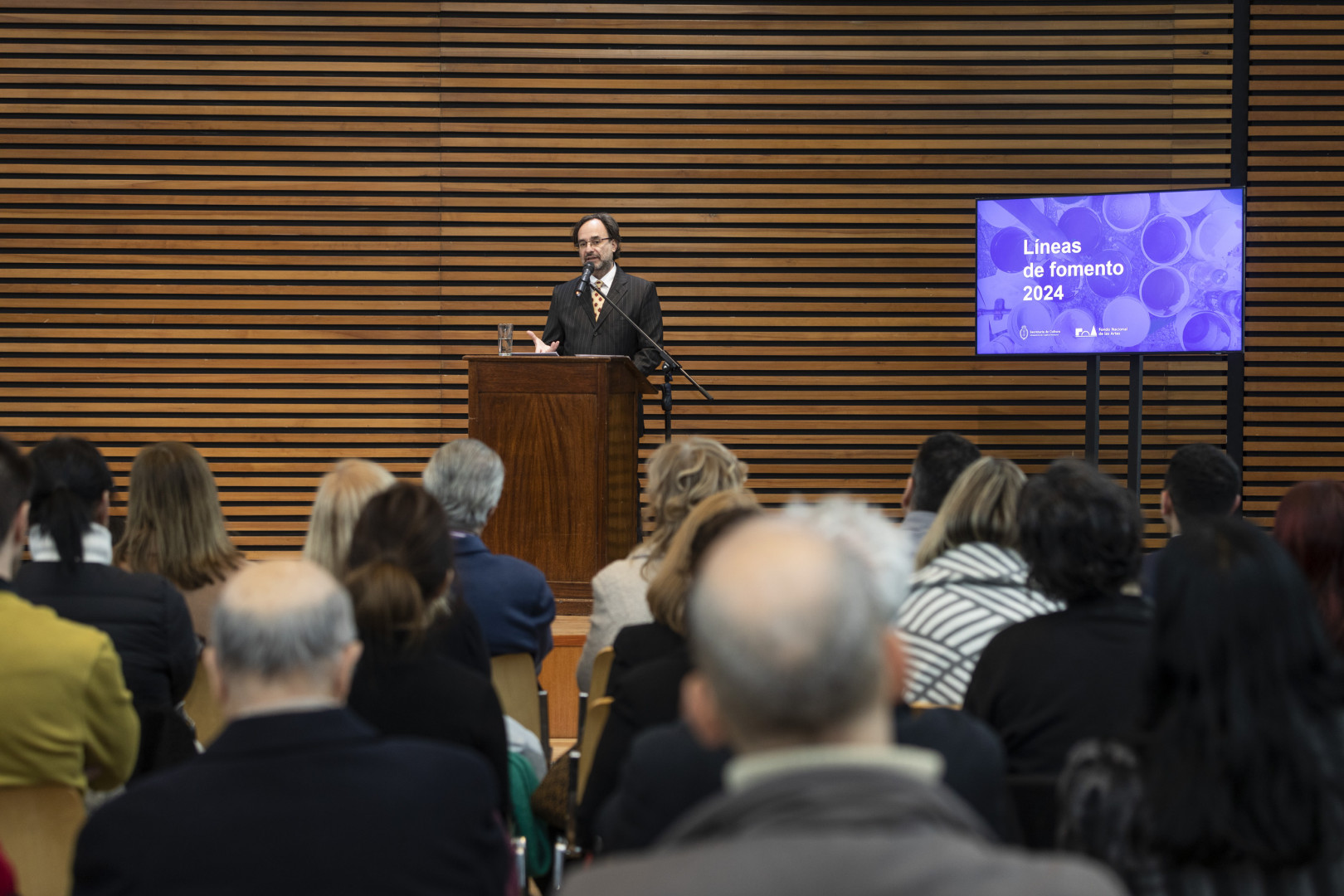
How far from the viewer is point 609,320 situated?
18.0ft

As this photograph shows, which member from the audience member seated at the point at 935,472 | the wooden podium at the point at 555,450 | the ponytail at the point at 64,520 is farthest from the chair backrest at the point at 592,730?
the wooden podium at the point at 555,450

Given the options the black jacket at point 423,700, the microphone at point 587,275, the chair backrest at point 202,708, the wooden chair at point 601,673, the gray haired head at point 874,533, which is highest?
the microphone at point 587,275

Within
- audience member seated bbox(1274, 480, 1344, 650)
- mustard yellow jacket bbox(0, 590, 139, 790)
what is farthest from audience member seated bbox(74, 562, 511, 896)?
audience member seated bbox(1274, 480, 1344, 650)

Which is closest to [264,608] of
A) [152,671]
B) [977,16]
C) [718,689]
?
[718,689]

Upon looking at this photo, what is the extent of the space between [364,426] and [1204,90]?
15.7ft

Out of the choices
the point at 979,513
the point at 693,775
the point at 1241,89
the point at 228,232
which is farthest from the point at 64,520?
the point at 1241,89

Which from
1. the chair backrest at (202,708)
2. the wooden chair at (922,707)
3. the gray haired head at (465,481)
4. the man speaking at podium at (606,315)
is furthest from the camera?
the man speaking at podium at (606,315)

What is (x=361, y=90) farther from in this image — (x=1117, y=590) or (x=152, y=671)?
(x=1117, y=590)

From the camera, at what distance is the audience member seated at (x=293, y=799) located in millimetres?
1189

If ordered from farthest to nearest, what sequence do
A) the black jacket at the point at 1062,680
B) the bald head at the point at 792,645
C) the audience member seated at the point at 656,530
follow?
the audience member seated at the point at 656,530 → the black jacket at the point at 1062,680 → the bald head at the point at 792,645

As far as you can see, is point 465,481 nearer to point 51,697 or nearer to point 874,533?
point 51,697

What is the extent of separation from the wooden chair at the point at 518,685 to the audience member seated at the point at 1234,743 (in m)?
1.73

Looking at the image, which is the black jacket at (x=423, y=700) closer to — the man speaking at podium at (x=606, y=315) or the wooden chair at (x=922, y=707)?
the wooden chair at (x=922, y=707)

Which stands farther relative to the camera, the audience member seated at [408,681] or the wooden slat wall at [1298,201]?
the wooden slat wall at [1298,201]
